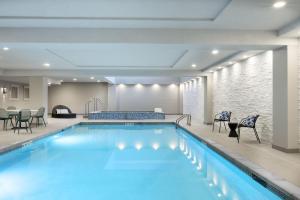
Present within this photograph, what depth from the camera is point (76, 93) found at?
72.5 ft

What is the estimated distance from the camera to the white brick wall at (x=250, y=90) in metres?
7.48

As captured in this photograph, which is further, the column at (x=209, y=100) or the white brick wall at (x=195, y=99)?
the white brick wall at (x=195, y=99)

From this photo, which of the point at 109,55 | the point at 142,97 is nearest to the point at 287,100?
the point at 109,55

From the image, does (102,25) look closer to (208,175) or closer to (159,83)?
(208,175)

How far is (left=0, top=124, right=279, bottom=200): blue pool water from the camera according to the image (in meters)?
4.15

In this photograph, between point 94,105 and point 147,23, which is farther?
point 94,105

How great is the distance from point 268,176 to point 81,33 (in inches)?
161

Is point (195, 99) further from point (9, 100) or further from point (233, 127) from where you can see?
point (9, 100)

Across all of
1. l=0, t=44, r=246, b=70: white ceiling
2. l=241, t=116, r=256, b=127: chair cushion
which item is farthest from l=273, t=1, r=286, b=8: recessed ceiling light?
l=241, t=116, r=256, b=127: chair cushion

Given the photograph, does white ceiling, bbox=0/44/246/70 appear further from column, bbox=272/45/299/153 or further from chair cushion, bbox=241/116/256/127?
chair cushion, bbox=241/116/256/127

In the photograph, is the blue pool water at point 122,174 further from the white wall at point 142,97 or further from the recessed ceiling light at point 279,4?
the white wall at point 142,97

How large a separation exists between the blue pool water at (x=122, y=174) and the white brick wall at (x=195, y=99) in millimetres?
6995

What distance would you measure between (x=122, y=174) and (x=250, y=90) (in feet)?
16.5

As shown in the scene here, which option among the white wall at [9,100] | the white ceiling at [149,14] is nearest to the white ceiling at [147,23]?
the white ceiling at [149,14]
